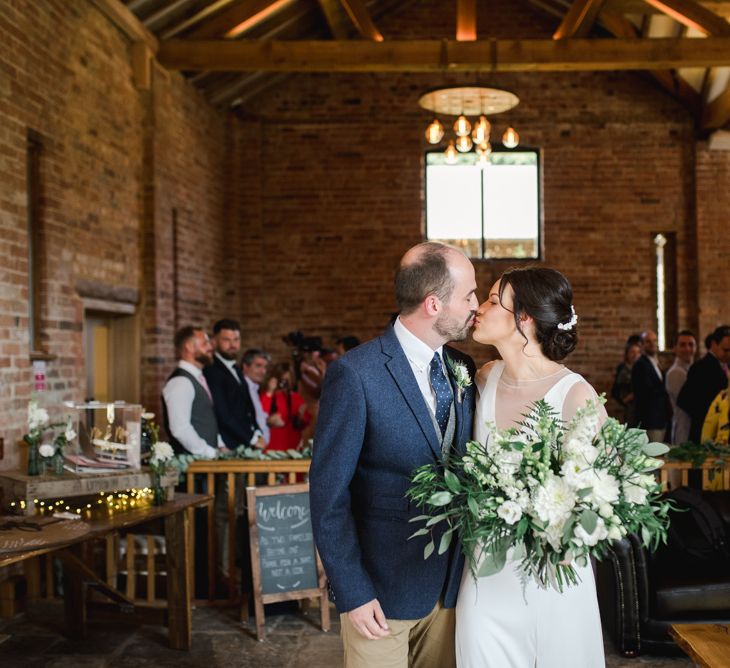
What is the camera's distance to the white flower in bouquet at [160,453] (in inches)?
173

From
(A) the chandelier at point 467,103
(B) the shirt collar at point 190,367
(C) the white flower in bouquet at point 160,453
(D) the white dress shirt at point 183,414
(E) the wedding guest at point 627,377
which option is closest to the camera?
(C) the white flower in bouquet at point 160,453

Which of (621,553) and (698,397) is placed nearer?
(621,553)

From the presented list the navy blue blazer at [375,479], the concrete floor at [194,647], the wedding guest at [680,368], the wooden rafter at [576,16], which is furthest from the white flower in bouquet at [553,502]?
the wooden rafter at [576,16]

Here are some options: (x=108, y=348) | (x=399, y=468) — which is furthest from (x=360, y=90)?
(x=399, y=468)

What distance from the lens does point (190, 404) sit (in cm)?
548

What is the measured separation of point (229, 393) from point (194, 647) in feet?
6.08

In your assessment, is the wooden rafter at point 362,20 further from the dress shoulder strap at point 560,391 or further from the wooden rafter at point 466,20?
the dress shoulder strap at point 560,391

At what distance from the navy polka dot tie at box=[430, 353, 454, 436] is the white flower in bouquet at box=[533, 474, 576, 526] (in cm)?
50

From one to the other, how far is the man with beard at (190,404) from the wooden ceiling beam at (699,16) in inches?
220

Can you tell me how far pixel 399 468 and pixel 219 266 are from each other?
28.8 feet

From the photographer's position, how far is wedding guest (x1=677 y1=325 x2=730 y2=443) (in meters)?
7.00

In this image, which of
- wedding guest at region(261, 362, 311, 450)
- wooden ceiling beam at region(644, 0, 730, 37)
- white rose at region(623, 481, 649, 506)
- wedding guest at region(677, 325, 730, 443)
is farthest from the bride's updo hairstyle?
wooden ceiling beam at region(644, 0, 730, 37)

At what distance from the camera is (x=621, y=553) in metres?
4.30

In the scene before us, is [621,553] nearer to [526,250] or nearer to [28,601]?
[28,601]
